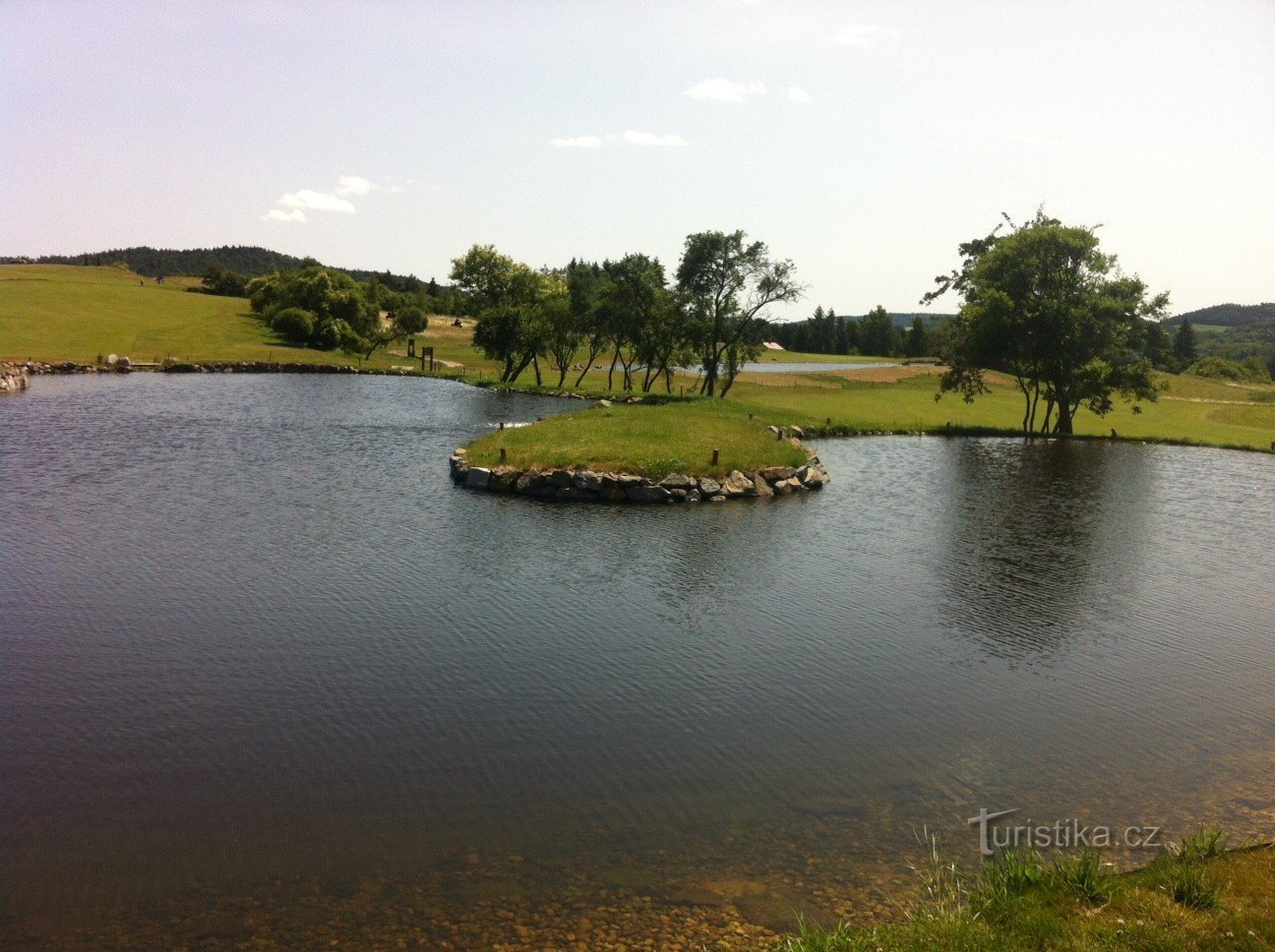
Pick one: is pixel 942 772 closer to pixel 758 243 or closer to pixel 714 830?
pixel 714 830

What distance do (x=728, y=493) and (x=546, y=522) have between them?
10378 millimetres

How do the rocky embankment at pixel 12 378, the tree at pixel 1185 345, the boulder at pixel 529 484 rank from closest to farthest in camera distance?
the boulder at pixel 529 484 < the rocky embankment at pixel 12 378 < the tree at pixel 1185 345

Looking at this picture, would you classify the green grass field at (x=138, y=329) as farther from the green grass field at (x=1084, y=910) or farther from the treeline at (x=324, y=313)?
the green grass field at (x=1084, y=910)

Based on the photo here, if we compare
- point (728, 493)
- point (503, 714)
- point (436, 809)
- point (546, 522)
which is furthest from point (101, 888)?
point (728, 493)

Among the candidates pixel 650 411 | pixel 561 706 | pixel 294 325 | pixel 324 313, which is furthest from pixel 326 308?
pixel 561 706

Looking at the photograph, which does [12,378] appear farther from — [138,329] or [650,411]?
[650,411]

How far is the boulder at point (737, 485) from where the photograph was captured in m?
40.9

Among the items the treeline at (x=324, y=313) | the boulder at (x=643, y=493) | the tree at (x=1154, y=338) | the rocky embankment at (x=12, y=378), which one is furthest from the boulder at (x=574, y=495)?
the treeline at (x=324, y=313)

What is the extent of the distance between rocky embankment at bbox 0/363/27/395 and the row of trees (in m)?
45.8

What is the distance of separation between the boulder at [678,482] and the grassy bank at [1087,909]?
1102 inches

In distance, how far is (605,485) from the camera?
1527 inches

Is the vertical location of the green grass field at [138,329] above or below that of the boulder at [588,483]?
above

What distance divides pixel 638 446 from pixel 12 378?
6932 centimetres

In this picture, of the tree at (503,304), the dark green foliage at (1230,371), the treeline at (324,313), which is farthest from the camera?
the dark green foliage at (1230,371)
